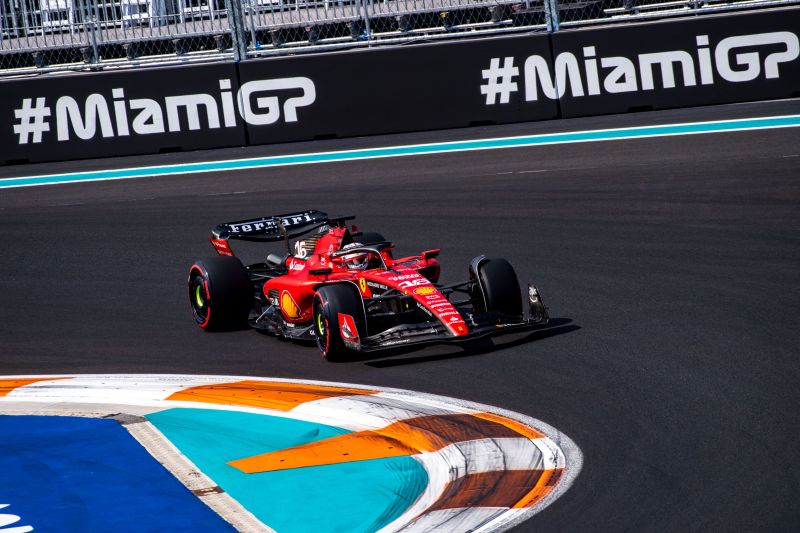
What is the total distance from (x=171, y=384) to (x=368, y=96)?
8.18 m

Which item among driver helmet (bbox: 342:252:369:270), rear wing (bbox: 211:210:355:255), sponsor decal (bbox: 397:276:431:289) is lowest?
sponsor decal (bbox: 397:276:431:289)

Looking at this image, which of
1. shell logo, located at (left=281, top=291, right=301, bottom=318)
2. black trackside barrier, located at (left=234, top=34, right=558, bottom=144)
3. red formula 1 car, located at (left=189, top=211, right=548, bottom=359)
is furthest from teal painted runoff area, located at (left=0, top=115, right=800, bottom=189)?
shell logo, located at (left=281, top=291, right=301, bottom=318)

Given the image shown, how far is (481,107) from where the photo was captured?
48.7ft

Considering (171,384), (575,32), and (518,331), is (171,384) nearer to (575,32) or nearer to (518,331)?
(518,331)

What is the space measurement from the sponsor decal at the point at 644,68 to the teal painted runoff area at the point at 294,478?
29.5ft

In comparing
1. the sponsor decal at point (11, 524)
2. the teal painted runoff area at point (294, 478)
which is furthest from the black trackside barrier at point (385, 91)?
the sponsor decal at point (11, 524)

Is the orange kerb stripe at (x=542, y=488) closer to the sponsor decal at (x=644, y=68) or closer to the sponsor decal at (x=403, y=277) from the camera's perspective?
the sponsor decal at (x=403, y=277)

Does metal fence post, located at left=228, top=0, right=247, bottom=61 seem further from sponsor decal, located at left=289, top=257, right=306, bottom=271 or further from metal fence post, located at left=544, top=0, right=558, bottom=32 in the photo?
sponsor decal, located at left=289, top=257, right=306, bottom=271

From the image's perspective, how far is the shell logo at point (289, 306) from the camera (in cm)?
819

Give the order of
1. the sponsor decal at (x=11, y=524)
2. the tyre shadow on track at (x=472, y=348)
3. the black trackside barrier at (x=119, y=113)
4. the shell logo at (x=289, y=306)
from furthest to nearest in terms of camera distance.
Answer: the black trackside barrier at (x=119, y=113), the shell logo at (x=289, y=306), the tyre shadow on track at (x=472, y=348), the sponsor decal at (x=11, y=524)

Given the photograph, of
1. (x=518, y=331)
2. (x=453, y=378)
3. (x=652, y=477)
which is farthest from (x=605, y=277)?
(x=652, y=477)

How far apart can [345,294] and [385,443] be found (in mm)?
1852

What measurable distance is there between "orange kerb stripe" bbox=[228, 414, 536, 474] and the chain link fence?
31.7 ft

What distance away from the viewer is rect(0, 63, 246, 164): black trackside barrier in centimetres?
1485
